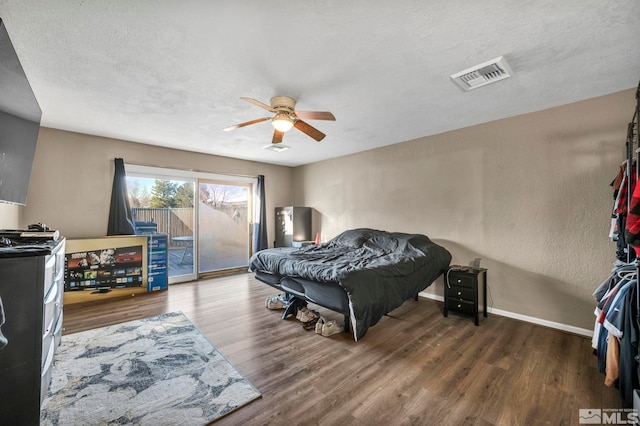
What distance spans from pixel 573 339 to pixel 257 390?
3.22 meters

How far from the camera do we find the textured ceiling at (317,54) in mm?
1555

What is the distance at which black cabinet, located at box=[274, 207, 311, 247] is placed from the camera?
225 inches

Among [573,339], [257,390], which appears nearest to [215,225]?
[257,390]

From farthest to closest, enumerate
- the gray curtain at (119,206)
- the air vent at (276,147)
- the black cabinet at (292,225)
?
the black cabinet at (292,225) < the air vent at (276,147) < the gray curtain at (119,206)

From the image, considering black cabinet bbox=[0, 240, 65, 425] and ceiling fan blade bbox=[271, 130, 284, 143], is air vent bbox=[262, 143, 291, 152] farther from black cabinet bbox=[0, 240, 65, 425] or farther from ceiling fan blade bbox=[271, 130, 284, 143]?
black cabinet bbox=[0, 240, 65, 425]

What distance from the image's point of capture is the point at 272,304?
3453 millimetres

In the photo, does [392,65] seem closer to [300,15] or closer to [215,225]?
[300,15]

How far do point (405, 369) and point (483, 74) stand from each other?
2.67 m

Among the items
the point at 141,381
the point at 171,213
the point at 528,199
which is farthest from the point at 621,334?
the point at 171,213

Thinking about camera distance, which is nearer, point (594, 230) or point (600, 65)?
point (600, 65)

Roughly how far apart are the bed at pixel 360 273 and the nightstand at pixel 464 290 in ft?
0.77

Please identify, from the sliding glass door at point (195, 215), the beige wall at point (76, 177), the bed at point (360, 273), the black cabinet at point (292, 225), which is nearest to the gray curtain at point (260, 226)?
the sliding glass door at point (195, 215)

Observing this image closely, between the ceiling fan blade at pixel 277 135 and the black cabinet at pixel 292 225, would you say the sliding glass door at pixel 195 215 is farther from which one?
the ceiling fan blade at pixel 277 135

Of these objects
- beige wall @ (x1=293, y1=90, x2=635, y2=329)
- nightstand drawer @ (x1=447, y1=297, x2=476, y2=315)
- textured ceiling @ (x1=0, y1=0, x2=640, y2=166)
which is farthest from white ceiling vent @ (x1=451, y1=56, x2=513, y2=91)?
nightstand drawer @ (x1=447, y1=297, x2=476, y2=315)
